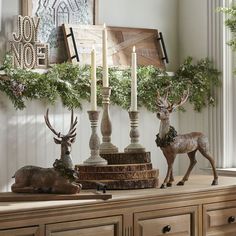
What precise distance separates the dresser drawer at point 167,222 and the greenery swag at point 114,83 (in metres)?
0.83

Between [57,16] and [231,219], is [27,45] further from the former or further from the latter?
[231,219]

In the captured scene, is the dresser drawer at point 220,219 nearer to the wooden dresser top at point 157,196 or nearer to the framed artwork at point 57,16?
the wooden dresser top at point 157,196

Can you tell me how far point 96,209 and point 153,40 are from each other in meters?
1.57

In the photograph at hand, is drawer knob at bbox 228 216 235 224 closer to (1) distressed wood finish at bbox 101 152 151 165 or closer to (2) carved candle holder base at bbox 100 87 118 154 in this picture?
(1) distressed wood finish at bbox 101 152 151 165

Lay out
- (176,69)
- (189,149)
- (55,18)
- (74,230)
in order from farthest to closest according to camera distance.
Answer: (176,69)
(55,18)
(189,149)
(74,230)

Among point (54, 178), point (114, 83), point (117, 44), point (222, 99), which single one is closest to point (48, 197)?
point (54, 178)

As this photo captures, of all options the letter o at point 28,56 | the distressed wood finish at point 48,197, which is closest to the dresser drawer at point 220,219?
the distressed wood finish at point 48,197

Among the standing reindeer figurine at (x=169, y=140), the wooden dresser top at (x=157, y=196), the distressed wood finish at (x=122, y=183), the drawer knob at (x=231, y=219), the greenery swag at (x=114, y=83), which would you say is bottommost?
the drawer knob at (x=231, y=219)

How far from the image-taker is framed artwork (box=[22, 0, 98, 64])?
3.42 m

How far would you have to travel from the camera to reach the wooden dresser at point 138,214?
8.22ft

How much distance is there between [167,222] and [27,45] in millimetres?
1140

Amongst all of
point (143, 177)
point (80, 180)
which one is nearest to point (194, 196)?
point (143, 177)

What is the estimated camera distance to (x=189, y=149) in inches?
128

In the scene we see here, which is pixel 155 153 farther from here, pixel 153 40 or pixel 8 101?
pixel 8 101
